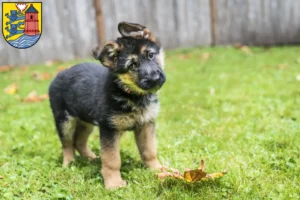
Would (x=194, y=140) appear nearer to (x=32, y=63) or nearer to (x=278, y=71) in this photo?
(x=278, y=71)

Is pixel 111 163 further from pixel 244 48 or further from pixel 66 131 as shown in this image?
pixel 244 48

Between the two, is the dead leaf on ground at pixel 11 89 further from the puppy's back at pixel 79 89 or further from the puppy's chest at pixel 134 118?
the puppy's chest at pixel 134 118

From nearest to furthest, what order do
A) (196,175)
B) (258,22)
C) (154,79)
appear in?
(196,175) < (154,79) < (258,22)

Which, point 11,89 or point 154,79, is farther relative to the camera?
point 11,89

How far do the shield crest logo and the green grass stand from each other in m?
1.44

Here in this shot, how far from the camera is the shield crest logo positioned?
16.4 ft

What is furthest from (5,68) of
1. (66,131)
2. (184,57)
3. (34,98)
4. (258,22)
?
(258,22)

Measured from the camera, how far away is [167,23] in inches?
535

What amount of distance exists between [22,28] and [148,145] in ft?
6.89

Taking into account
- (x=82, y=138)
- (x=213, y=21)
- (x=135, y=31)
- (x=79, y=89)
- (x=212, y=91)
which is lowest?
(x=212, y=91)

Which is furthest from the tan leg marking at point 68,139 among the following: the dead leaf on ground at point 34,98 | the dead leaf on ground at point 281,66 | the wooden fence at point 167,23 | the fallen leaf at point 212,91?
the wooden fence at point 167,23

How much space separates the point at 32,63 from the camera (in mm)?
12406

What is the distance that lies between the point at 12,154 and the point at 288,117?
3906 millimetres

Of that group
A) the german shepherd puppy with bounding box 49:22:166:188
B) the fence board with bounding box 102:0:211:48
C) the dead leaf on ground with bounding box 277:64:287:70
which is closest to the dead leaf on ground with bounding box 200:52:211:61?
Answer: the fence board with bounding box 102:0:211:48
